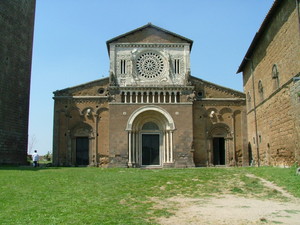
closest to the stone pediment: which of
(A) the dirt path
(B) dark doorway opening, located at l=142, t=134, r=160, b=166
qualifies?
(B) dark doorway opening, located at l=142, t=134, r=160, b=166

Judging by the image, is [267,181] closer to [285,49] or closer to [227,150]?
[285,49]

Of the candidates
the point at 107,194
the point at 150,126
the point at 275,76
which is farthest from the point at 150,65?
the point at 107,194

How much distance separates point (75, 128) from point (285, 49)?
18712 mm

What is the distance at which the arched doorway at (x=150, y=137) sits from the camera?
29567 mm

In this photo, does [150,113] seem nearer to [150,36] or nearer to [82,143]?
[82,143]

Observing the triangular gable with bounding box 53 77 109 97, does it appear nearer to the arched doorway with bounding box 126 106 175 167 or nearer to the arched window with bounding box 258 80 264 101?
the arched doorway with bounding box 126 106 175 167

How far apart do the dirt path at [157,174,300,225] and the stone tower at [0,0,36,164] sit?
775 inches

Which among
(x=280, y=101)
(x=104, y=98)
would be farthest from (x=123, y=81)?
(x=280, y=101)

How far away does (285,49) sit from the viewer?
20.3 m

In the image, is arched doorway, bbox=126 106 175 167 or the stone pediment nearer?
arched doorway, bbox=126 106 175 167

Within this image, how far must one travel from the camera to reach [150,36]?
3139 centimetres

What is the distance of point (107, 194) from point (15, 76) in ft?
65.0

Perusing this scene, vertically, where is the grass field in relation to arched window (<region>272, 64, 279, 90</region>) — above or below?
below

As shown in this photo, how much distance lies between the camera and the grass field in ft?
29.7
